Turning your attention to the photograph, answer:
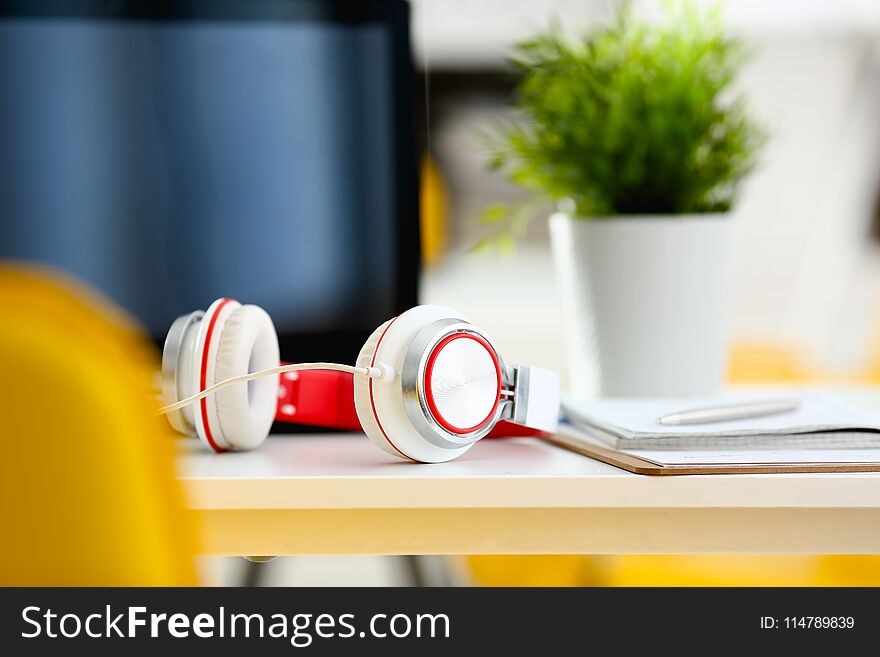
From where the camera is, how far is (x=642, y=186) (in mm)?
857

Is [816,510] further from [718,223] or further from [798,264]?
[798,264]

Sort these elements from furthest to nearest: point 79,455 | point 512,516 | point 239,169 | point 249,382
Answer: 1. point 239,169
2. point 249,382
3. point 512,516
4. point 79,455

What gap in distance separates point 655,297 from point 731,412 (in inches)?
8.3

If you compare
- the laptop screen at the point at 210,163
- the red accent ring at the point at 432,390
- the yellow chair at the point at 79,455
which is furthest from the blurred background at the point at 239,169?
the yellow chair at the point at 79,455

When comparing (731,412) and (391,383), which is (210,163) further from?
(731,412)

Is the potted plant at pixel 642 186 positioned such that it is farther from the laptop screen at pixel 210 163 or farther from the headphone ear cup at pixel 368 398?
the headphone ear cup at pixel 368 398

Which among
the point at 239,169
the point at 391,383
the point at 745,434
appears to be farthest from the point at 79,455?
the point at 239,169

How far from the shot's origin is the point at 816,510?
50 cm

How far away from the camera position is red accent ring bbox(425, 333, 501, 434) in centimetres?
53

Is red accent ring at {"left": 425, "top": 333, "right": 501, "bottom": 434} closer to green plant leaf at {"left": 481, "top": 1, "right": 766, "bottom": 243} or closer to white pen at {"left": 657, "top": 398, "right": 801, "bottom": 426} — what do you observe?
white pen at {"left": 657, "top": 398, "right": 801, "bottom": 426}

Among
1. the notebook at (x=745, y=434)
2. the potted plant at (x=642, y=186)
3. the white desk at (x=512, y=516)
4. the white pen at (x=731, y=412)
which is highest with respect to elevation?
the potted plant at (x=642, y=186)

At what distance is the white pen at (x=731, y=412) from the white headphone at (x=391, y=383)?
0.27 ft

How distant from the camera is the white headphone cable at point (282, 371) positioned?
0.53 meters

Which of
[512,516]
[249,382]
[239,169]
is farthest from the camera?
[239,169]
